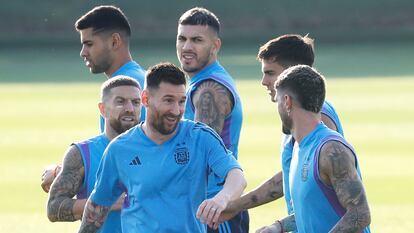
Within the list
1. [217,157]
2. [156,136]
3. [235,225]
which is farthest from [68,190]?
[235,225]

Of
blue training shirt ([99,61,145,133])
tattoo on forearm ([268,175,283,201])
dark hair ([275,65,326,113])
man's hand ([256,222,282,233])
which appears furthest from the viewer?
blue training shirt ([99,61,145,133])

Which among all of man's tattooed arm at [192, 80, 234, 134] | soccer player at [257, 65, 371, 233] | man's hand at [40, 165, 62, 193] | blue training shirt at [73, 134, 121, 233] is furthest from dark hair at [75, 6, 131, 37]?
soccer player at [257, 65, 371, 233]

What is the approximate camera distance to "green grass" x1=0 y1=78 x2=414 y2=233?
513 inches

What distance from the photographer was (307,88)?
618 cm

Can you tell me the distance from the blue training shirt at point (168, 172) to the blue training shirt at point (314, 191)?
395mm

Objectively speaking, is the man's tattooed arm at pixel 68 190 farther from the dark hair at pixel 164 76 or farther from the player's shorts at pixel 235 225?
the player's shorts at pixel 235 225

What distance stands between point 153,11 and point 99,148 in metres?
31.2

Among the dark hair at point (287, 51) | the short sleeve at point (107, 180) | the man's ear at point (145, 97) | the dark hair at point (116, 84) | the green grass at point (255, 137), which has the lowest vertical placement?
the short sleeve at point (107, 180)

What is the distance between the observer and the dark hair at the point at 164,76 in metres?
6.50

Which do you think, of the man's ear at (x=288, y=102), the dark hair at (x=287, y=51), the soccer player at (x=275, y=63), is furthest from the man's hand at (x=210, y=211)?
the dark hair at (x=287, y=51)

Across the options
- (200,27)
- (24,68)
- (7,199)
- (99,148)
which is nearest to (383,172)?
(7,199)

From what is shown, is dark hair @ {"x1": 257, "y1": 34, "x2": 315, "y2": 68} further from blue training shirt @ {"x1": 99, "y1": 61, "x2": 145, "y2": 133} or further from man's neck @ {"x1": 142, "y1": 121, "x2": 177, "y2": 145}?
blue training shirt @ {"x1": 99, "y1": 61, "x2": 145, "y2": 133}

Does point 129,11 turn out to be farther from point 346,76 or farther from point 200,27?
point 200,27

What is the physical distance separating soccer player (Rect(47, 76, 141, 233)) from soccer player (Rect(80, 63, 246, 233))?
543 millimetres
